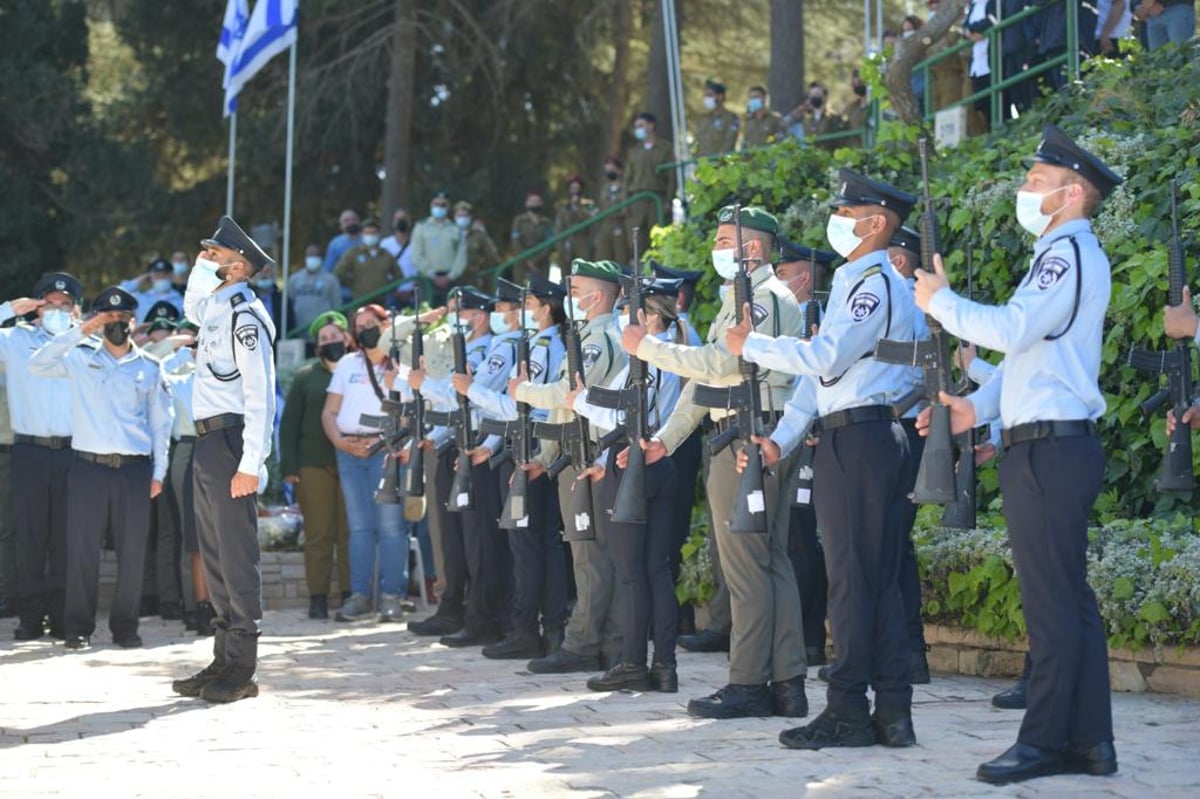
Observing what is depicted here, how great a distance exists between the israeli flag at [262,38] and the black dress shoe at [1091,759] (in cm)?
1662

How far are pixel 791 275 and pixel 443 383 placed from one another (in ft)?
12.0

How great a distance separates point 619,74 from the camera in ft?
90.4

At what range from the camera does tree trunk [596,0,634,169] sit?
27.2 m

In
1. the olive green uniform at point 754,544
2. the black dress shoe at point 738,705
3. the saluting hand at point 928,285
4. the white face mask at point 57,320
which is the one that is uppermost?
the white face mask at point 57,320

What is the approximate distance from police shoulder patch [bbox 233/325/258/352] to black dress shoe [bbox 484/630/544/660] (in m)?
2.81

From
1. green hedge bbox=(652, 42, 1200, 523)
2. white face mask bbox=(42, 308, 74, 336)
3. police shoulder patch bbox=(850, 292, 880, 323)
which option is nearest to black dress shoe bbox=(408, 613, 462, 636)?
green hedge bbox=(652, 42, 1200, 523)

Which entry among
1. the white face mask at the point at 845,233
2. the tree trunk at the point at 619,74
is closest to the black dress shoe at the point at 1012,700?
the white face mask at the point at 845,233

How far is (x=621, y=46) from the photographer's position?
27.4 metres

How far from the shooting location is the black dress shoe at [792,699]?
8102 millimetres

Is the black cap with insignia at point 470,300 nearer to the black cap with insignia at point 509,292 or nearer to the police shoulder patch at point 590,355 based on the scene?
the black cap with insignia at point 509,292

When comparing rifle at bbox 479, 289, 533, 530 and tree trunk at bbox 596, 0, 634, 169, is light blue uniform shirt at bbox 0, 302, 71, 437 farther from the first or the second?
tree trunk at bbox 596, 0, 634, 169

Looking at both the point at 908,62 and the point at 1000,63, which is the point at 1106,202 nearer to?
the point at 908,62

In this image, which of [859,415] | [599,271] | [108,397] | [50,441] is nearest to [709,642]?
[599,271]

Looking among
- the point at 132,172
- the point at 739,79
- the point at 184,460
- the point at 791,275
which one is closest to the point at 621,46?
the point at 739,79
